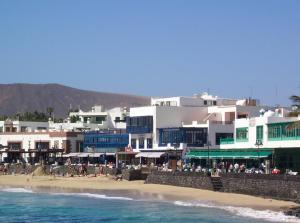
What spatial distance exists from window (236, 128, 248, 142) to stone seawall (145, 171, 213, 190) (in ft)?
28.3

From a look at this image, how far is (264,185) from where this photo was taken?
43.4m

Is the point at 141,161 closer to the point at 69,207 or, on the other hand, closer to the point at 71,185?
the point at 71,185

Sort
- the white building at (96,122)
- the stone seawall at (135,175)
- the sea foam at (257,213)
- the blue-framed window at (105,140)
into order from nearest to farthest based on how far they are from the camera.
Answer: the sea foam at (257,213)
the stone seawall at (135,175)
the blue-framed window at (105,140)
the white building at (96,122)

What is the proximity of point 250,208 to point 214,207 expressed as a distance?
2251 millimetres

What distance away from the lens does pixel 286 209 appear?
37750 millimetres

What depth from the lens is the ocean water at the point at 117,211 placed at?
36.2 meters

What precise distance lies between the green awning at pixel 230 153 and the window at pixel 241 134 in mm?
1628

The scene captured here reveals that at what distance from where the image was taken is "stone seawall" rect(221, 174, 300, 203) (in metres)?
40.8

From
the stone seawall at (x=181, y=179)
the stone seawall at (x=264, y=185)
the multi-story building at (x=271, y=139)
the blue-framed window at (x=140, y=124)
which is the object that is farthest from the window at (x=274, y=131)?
the blue-framed window at (x=140, y=124)

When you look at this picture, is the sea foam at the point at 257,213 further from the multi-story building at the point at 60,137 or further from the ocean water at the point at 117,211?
the multi-story building at the point at 60,137

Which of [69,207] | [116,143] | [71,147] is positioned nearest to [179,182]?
[69,207]

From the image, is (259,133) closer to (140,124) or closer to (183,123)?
(183,123)

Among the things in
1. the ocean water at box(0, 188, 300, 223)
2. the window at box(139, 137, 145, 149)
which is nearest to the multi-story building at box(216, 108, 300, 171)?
the ocean water at box(0, 188, 300, 223)

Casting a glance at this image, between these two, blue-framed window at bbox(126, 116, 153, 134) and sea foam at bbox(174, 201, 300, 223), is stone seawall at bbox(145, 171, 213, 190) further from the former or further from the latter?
blue-framed window at bbox(126, 116, 153, 134)
